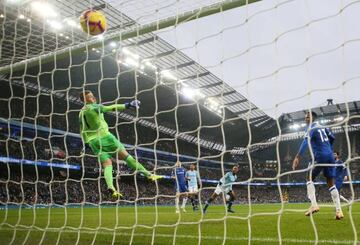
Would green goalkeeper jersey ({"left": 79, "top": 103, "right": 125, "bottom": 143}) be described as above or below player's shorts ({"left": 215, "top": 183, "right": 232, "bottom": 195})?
above

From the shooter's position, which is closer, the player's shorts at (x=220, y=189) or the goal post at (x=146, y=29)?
the goal post at (x=146, y=29)

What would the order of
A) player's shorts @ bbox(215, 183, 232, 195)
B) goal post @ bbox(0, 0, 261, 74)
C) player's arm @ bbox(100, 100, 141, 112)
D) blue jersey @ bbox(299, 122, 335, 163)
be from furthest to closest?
player's shorts @ bbox(215, 183, 232, 195) < blue jersey @ bbox(299, 122, 335, 163) < player's arm @ bbox(100, 100, 141, 112) < goal post @ bbox(0, 0, 261, 74)

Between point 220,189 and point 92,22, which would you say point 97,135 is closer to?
point 92,22

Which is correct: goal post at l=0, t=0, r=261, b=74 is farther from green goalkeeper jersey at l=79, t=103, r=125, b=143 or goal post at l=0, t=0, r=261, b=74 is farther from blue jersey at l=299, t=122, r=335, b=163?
blue jersey at l=299, t=122, r=335, b=163

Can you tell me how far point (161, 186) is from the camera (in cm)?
3112

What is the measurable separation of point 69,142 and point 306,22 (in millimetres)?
26394

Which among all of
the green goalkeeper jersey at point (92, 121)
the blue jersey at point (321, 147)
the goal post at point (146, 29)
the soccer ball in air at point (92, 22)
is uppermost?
the soccer ball in air at point (92, 22)

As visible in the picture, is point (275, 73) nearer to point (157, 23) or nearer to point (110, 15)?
point (157, 23)

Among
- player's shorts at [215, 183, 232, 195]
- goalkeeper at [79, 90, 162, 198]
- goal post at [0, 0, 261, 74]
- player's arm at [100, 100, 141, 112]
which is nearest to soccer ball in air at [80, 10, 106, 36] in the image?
goal post at [0, 0, 261, 74]

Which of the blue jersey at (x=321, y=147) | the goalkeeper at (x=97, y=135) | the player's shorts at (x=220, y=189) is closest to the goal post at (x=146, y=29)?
the goalkeeper at (x=97, y=135)

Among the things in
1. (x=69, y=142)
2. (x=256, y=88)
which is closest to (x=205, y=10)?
(x=256, y=88)

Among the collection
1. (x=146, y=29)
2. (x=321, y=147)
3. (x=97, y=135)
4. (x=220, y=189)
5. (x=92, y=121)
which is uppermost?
(x=146, y=29)

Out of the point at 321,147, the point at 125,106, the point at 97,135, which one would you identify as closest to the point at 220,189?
the point at 321,147

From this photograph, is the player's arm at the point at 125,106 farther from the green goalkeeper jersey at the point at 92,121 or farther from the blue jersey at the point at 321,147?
the blue jersey at the point at 321,147
